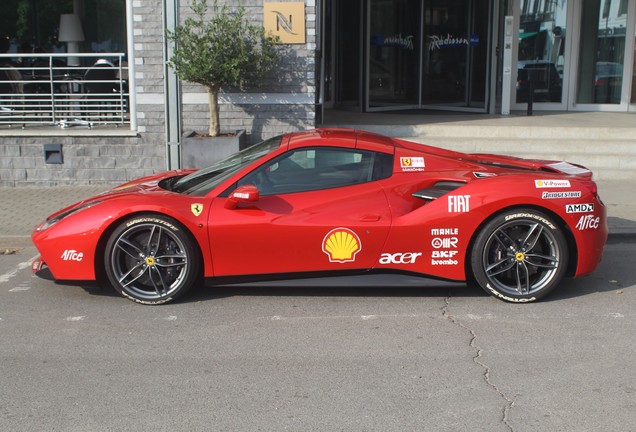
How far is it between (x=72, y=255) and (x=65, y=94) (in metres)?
6.54

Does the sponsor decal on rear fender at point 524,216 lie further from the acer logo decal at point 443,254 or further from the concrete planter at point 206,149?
the concrete planter at point 206,149

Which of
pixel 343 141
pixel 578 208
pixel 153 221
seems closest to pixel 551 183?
pixel 578 208

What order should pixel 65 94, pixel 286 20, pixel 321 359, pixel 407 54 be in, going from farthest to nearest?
1. pixel 407 54
2. pixel 65 94
3. pixel 286 20
4. pixel 321 359

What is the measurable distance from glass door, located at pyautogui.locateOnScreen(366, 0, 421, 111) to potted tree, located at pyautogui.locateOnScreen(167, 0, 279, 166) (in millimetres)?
4507

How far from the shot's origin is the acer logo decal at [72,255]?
6055 mm

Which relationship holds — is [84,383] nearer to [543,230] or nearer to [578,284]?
[543,230]

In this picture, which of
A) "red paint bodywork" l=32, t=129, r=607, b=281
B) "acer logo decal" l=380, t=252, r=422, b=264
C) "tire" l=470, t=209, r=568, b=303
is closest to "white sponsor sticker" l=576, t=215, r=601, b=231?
"red paint bodywork" l=32, t=129, r=607, b=281

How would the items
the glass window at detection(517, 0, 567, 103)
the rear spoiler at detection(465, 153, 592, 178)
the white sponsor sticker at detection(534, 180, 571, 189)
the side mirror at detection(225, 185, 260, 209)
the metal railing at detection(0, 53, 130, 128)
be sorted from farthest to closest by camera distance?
the glass window at detection(517, 0, 567, 103) < the metal railing at detection(0, 53, 130, 128) < the rear spoiler at detection(465, 153, 592, 178) < the white sponsor sticker at detection(534, 180, 571, 189) < the side mirror at detection(225, 185, 260, 209)

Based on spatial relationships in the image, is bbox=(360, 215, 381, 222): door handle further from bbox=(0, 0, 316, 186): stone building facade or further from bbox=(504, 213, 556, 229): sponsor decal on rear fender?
bbox=(0, 0, 316, 186): stone building facade

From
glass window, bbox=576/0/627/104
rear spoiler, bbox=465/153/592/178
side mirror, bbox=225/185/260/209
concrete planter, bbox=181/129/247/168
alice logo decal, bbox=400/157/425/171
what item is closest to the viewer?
side mirror, bbox=225/185/260/209

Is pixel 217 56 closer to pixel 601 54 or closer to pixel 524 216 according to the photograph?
pixel 524 216

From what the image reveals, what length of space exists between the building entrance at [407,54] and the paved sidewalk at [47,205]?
522 cm

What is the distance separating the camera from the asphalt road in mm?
4219

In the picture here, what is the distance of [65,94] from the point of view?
39.1 ft
